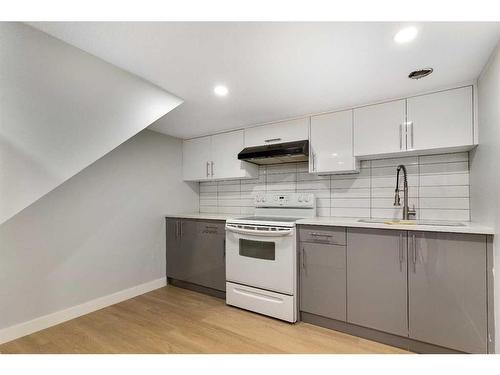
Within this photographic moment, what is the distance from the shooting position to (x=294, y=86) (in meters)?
1.90

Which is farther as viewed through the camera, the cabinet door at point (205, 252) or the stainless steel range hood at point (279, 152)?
the cabinet door at point (205, 252)

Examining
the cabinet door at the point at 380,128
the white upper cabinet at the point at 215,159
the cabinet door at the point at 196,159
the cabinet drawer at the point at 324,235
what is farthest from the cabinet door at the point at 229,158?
the cabinet door at the point at 380,128

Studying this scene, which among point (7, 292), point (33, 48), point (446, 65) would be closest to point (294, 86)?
point (446, 65)

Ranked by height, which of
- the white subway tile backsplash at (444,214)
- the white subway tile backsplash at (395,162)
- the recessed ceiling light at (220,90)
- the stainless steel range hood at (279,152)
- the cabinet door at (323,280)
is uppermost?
the recessed ceiling light at (220,90)

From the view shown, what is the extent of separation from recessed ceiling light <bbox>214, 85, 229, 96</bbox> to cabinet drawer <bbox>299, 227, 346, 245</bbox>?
1364 mm

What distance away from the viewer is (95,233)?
2.49m

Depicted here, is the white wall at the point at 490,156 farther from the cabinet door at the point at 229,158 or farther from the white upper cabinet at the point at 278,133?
the cabinet door at the point at 229,158

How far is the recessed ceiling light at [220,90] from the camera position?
1.92 meters

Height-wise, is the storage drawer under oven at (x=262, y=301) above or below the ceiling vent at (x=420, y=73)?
below

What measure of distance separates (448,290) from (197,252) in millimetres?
2328

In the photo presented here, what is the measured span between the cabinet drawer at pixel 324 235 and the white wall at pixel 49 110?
1690 mm

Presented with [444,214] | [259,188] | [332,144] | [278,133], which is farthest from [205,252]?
[444,214]

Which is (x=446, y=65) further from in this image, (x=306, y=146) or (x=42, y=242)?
(x=42, y=242)

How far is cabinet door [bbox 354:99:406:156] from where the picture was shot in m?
2.07
